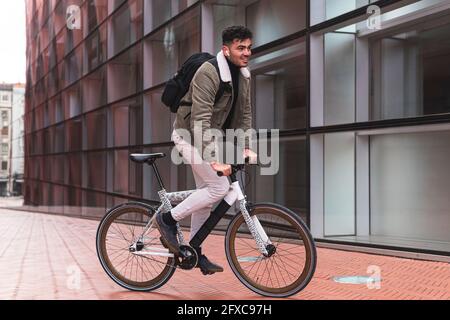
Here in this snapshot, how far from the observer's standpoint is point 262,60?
31.0ft

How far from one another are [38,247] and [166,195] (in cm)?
363

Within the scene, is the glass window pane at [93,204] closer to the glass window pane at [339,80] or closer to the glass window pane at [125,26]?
the glass window pane at [125,26]

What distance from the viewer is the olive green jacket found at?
3.71 metres

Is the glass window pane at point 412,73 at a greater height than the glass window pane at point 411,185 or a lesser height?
greater

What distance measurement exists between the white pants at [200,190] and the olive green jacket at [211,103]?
134 millimetres

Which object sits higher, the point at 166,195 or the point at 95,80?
the point at 95,80

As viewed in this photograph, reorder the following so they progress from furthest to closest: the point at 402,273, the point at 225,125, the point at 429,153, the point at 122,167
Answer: the point at 122,167, the point at 429,153, the point at 402,273, the point at 225,125

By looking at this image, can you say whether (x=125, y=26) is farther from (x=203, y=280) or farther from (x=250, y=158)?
(x=250, y=158)

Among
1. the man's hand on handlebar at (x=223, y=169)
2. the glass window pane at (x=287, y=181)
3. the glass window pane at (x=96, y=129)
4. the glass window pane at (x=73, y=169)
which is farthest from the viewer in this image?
the glass window pane at (x=73, y=169)

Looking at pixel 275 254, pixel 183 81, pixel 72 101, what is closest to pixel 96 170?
pixel 72 101

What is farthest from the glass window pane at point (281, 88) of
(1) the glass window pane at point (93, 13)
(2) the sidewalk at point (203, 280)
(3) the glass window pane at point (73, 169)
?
(3) the glass window pane at point (73, 169)

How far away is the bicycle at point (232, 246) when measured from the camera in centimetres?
370
